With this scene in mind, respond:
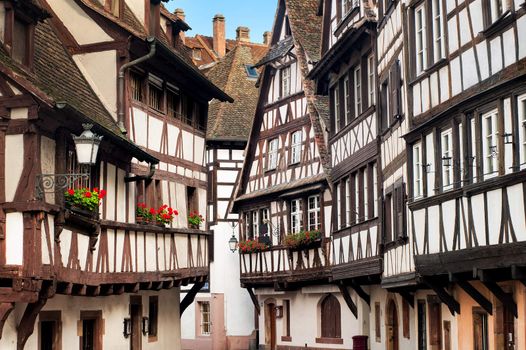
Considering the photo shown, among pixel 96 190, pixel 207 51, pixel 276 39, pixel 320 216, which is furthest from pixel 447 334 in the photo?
pixel 207 51

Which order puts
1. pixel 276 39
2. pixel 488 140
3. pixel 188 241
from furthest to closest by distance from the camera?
pixel 276 39 < pixel 188 241 < pixel 488 140

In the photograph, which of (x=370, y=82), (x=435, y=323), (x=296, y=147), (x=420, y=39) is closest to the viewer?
(x=420, y=39)

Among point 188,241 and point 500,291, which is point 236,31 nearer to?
point 188,241

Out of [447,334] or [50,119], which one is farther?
[447,334]

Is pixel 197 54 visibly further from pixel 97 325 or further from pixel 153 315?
pixel 97 325

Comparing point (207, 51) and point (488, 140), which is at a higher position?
point (207, 51)

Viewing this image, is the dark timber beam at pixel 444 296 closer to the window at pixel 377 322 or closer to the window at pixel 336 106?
the window at pixel 377 322

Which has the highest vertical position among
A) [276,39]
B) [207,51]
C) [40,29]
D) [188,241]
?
[207,51]

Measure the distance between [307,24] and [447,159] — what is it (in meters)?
22.0

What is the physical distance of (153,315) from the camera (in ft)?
103

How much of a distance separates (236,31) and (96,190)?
55.0 meters

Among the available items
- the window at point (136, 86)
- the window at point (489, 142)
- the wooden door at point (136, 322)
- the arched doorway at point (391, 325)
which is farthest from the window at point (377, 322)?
the window at point (489, 142)

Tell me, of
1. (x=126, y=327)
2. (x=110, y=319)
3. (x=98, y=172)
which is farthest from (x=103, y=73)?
(x=126, y=327)

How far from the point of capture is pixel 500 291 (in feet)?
66.4
